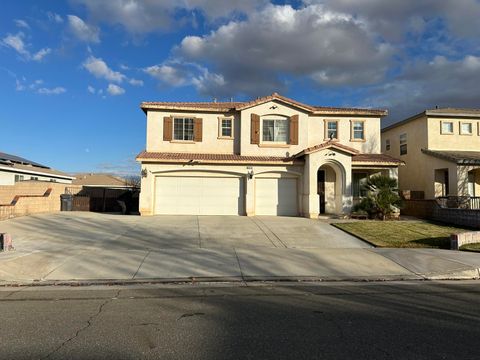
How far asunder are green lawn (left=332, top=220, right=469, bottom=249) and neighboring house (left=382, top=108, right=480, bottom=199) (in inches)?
232

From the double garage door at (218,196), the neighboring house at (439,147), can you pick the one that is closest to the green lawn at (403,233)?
the double garage door at (218,196)

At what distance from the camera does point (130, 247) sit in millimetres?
12883

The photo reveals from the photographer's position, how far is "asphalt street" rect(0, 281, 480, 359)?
471 cm

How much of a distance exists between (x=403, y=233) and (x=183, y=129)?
13.6 m

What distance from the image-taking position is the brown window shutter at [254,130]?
23562mm

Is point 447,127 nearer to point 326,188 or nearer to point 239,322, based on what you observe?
point 326,188

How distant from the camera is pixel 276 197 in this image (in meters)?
23.0

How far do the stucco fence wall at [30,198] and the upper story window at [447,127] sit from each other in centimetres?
2390

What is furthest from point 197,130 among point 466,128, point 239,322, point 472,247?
point 239,322

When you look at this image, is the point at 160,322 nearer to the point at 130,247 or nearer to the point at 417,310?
the point at 417,310

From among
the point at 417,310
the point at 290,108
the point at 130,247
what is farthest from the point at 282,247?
the point at 290,108

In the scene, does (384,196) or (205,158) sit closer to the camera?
(384,196)

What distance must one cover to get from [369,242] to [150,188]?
12.4 metres

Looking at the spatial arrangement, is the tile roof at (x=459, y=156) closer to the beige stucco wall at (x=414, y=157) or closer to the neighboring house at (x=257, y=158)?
the beige stucco wall at (x=414, y=157)
